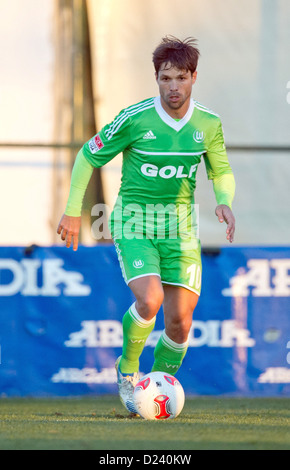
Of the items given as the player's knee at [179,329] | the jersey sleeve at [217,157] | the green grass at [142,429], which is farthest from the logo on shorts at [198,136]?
the green grass at [142,429]

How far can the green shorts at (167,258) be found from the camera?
5.03 meters

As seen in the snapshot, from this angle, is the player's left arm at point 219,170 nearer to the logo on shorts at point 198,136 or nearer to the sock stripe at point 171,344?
the logo on shorts at point 198,136

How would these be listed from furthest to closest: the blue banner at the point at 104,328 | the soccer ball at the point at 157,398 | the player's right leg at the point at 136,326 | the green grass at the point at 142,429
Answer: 1. the blue banner at the point at 104,328
2. the player's right leg at the point at 136,326
3. the soccer ball at the point at 157,398
4. the green grass at the point at 142,429

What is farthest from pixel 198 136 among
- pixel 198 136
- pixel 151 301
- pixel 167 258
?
pixel 151 301

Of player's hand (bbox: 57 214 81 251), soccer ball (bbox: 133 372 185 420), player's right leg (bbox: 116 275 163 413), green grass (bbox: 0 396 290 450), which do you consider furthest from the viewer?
player's hand (bbox: 57 214 81 251)

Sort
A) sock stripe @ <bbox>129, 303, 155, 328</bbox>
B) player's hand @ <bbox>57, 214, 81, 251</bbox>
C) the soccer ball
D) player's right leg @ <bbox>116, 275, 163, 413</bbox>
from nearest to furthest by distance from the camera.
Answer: the soccer ball < player's right leg @ <bbox>116, 275, 163, 413</bbox> < sock stripe @ <bbox>129, 303, 155, 328</bbox> < player's hand @ <bbox>57, 214, 81, 251</bbox>

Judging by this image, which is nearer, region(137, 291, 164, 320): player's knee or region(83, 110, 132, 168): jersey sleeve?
region(137, 291, 164, 320): player's knee

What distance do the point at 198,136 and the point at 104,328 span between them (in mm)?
2560

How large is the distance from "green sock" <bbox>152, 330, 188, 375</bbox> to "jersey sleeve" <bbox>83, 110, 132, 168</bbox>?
114 cm

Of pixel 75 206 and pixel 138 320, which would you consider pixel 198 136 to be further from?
pixel 138 320

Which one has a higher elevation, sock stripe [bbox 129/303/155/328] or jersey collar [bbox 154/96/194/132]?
jersey collar [bbox 154/96/194/132]

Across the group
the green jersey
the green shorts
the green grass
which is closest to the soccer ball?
the green grass

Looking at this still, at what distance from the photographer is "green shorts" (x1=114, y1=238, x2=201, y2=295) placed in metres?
5.03

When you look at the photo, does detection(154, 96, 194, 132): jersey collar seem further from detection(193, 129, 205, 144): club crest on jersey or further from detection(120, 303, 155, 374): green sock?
detection(120, 303, 155, 374): green sock
